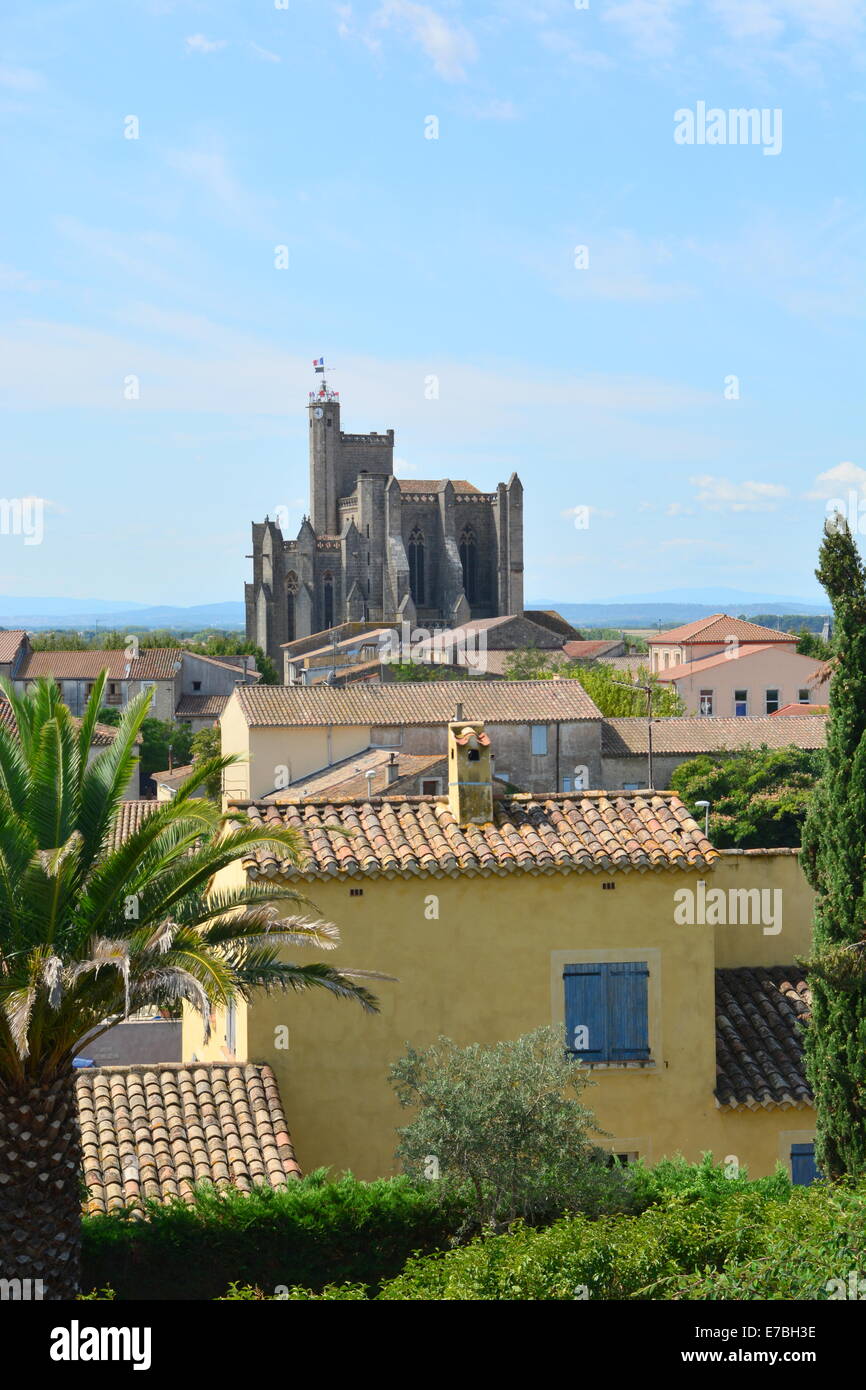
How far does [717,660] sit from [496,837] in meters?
71.0

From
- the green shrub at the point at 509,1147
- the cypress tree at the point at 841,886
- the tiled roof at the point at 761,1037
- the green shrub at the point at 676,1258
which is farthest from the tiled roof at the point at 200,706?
the green shrub at the point at 676,1258

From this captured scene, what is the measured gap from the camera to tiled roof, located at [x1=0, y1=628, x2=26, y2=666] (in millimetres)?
97562

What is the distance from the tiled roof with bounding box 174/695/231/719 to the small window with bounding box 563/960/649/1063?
7573 centimetres

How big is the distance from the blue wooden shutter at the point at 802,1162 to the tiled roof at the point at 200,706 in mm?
76354

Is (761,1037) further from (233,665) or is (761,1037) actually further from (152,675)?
(233,665)

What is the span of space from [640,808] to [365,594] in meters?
114

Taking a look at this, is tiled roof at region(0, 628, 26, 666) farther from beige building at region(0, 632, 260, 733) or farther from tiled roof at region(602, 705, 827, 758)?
tiled roof at region(602, 705, 827, 758)

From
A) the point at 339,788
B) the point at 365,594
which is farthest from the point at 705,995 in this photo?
the point at 365,594

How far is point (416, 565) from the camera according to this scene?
434 ft

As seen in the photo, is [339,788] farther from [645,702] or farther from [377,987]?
[645,702]

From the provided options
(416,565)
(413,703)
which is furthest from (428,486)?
(413,703)

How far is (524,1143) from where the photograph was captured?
11828mm

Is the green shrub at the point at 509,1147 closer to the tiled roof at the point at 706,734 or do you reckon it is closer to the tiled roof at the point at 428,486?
the tiled roof at the point at 706,734

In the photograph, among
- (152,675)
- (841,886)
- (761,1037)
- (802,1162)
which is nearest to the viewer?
(841,886)
